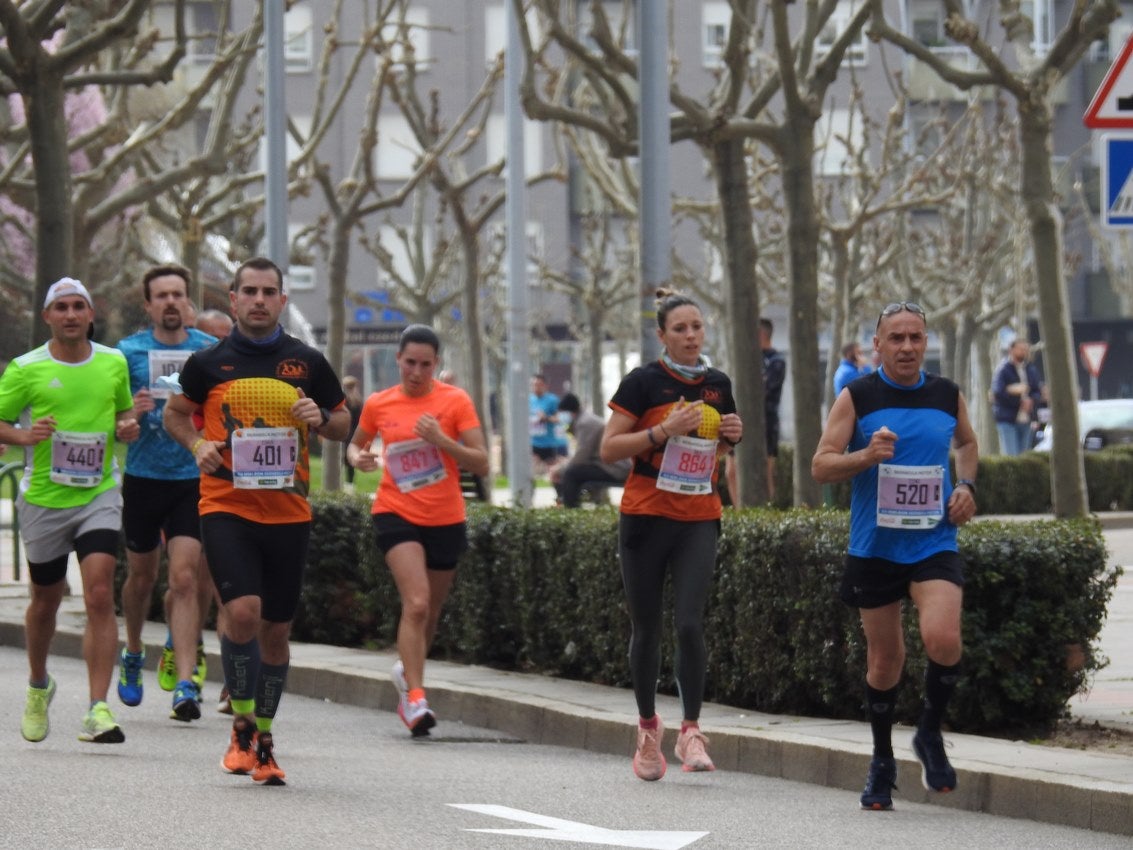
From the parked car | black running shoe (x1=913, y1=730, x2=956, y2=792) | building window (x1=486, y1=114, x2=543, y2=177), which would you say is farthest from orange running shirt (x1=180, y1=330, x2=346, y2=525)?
building window (x1=486, y1=114, x2=543, y2=177)

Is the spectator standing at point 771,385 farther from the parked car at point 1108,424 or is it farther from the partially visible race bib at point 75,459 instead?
the parked car at point 1108,424

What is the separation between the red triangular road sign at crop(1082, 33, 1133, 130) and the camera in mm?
9211

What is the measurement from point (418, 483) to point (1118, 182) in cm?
332

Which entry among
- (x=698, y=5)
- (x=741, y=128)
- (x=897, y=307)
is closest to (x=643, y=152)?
(x=741, y=128)

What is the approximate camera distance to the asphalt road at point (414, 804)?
7.29 metres

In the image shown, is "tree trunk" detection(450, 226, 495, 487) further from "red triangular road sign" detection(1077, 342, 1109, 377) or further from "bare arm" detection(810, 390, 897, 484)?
"bare arm" detection(810, 390, 897, 484)

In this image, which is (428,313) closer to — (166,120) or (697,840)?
(166,120)

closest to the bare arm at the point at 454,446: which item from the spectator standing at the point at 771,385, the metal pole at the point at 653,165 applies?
the metal pole at the point at 653,165

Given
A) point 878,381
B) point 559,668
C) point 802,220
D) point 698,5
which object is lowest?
point 559,668

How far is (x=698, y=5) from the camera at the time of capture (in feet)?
207

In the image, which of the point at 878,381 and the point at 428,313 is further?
the point at 428,313

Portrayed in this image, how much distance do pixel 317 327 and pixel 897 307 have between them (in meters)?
59.9

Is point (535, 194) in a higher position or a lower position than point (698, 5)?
lower

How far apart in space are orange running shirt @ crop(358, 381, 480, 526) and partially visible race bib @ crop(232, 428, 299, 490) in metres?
2.13
